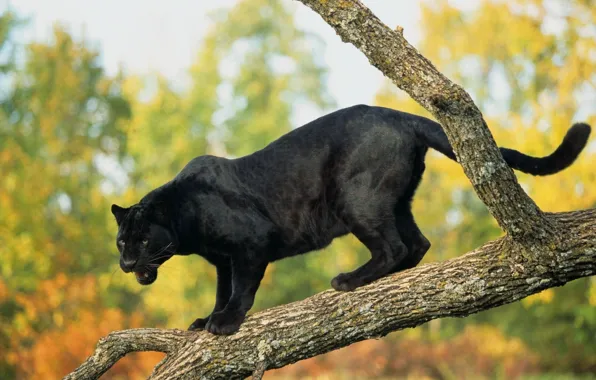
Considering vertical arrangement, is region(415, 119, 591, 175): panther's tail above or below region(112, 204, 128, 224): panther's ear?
below

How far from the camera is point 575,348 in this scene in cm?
1440

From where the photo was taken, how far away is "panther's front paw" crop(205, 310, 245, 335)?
405cm

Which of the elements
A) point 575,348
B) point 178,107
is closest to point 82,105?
point 178,107

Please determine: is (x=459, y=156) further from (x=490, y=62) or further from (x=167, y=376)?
(x=490, y=62)

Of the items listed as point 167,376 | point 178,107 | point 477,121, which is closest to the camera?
point 477,121

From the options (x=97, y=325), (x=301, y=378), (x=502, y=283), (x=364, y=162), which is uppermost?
(x=97, y=325)

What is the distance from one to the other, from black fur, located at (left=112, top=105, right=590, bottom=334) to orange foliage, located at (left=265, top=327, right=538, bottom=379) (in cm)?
843

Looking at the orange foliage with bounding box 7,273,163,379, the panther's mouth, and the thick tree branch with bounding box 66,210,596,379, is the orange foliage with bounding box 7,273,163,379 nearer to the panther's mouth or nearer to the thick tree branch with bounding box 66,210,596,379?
the panther's mouth

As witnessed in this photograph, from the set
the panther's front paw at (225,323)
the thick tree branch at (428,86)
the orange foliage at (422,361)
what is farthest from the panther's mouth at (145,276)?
the orange foliage at (422,361)

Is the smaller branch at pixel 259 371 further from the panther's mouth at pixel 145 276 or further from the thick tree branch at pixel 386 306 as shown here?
the panther's mouth at pixel 145 276

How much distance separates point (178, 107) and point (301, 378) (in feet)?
25.1

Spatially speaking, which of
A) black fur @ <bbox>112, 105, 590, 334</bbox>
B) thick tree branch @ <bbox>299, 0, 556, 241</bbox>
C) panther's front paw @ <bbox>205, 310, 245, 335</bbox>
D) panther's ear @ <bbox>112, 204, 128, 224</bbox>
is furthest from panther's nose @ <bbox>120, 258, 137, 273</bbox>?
thick tree branch @ <bbox>299, 0, 556, 241</bbox>

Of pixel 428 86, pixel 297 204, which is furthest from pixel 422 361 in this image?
pixel 428 86

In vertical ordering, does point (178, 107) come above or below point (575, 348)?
above
